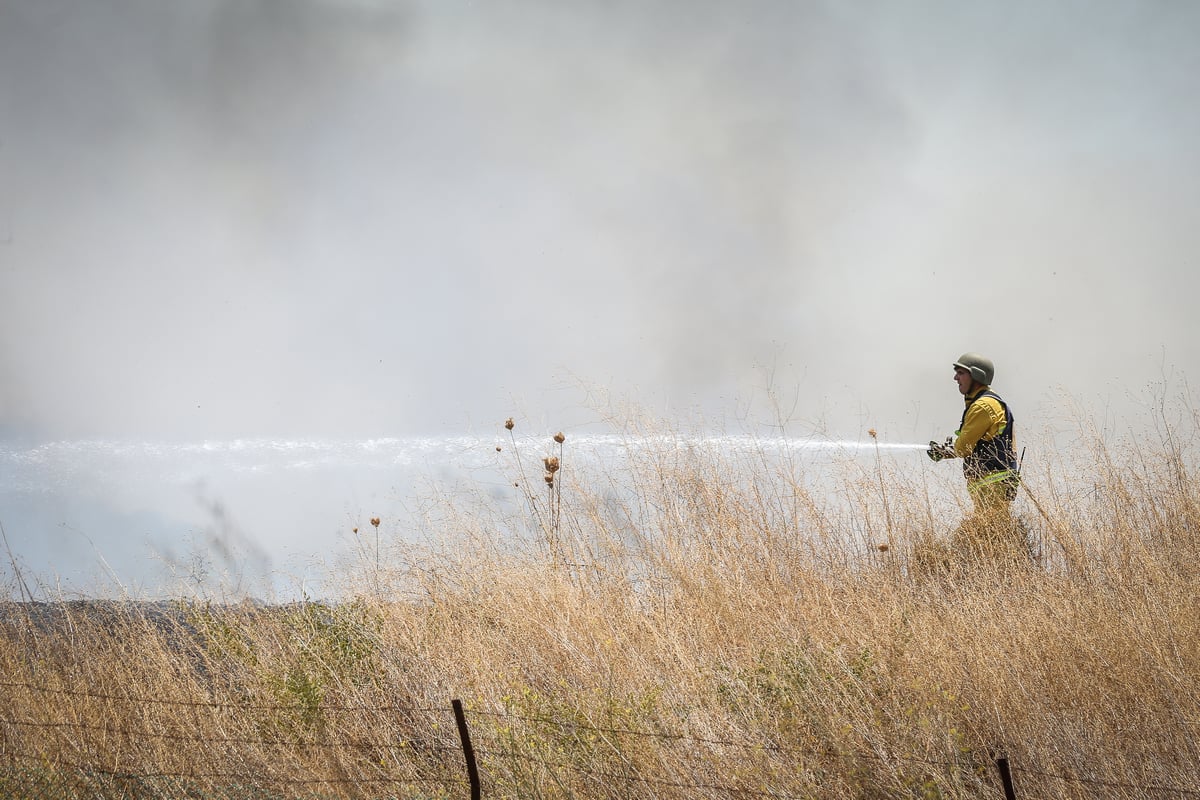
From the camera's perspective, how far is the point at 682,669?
4.02 meters

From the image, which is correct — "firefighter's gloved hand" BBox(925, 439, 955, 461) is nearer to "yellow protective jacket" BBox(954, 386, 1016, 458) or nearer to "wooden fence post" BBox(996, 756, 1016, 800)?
"yellow protective jacket" BBox(954, 386, 1016, 458)

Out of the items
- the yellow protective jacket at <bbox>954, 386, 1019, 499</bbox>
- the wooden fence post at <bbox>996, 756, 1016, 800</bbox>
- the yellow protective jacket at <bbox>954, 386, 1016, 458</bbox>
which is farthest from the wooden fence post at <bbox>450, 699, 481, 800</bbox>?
the yellow protective jacket at <bbox>954, 386, 1016, 458</bbox>

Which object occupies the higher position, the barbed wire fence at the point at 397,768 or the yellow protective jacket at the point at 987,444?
the yellow protective jacket at the point at 987,444

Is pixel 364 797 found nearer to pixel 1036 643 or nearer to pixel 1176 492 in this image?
pixel 1036 643

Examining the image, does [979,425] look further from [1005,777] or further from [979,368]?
[1005,777]

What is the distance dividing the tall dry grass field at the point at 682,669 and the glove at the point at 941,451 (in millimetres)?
248

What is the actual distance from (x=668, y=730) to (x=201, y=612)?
3.42 meters

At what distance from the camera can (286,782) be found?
3510mm

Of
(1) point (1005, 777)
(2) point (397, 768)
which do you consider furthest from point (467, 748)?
(1) point (1005, 777)

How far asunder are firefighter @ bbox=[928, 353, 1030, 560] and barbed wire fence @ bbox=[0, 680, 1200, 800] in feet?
8.92

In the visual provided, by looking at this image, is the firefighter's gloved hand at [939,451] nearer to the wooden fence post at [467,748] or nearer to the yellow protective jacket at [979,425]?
the yellow protective jacket at [979,425]

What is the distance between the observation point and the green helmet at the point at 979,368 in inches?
241

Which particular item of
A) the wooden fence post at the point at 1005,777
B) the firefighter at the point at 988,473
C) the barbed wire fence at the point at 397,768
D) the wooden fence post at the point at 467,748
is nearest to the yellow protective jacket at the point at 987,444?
the firefighter at the point at 988,473

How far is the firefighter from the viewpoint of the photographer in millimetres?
5852
